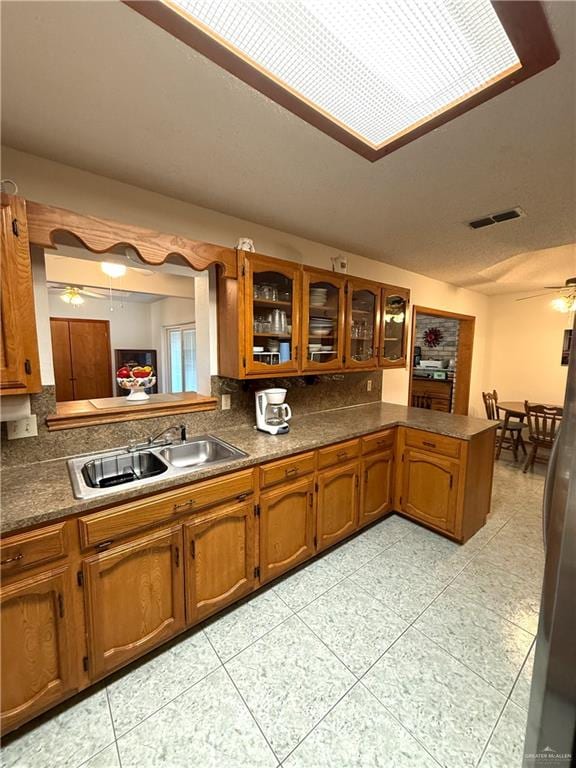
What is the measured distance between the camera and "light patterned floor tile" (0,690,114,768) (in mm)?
1136

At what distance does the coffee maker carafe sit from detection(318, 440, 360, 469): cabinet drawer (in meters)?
0.31

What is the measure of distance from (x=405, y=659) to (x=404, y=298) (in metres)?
2.68

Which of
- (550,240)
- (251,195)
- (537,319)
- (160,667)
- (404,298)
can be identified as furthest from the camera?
(537,319)

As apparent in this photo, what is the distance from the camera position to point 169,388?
216 inches

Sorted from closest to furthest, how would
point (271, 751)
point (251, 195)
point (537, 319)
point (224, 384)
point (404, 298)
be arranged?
point (271, 751) → point (251, 195) → point (224, 384) → point (404, 298) → point (537, 319)

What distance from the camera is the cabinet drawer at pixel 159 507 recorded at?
1270 millimetres

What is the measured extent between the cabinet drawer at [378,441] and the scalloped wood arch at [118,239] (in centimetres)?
152

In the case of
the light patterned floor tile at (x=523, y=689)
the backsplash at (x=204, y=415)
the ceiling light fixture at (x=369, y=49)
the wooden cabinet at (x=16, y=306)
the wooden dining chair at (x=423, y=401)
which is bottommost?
the light patterned floor tile at (x=523, y=689)

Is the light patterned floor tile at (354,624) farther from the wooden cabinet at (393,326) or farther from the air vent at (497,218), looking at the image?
the air vent at (497,218)

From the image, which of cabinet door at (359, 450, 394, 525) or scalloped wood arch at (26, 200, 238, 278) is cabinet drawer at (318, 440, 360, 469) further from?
scalloped wood arch at (26, 200, 238, 278)

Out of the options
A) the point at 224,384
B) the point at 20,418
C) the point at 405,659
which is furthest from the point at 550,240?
the point at 20,418

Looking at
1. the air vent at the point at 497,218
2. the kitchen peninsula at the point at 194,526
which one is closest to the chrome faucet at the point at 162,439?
the kitchen peninsula at the point at 194,526

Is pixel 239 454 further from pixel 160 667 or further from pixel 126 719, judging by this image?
pixel 126 719

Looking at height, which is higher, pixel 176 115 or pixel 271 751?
pixel 176 115
